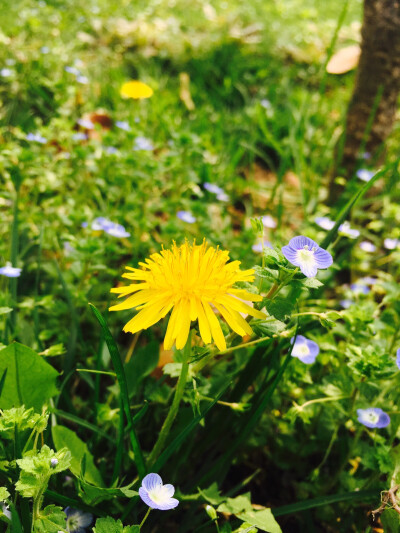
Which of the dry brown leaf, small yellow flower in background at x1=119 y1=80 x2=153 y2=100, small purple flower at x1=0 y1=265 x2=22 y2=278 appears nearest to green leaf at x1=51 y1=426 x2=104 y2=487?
small purple flower at x1=0 y1=265 x2=22 y2=278

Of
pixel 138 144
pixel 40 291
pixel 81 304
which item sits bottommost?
pixel 40 291

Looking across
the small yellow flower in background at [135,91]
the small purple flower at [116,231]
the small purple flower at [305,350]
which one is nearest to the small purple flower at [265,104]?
the small yellow flower in background at [135,91]

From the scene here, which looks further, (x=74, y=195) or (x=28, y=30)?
(x=28, y=30)

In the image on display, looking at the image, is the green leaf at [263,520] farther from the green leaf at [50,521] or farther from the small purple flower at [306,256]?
the small purple flower at [306,256]

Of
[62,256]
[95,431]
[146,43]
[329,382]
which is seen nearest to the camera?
[95,431]

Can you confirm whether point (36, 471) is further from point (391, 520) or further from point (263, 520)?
point (391, 520)

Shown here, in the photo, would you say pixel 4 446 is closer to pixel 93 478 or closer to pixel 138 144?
pixel 93 478

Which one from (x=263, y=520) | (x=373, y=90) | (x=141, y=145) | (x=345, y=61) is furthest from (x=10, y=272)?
(x=345, y=61)

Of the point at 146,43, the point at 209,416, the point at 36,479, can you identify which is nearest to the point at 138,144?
the point at 209,416
